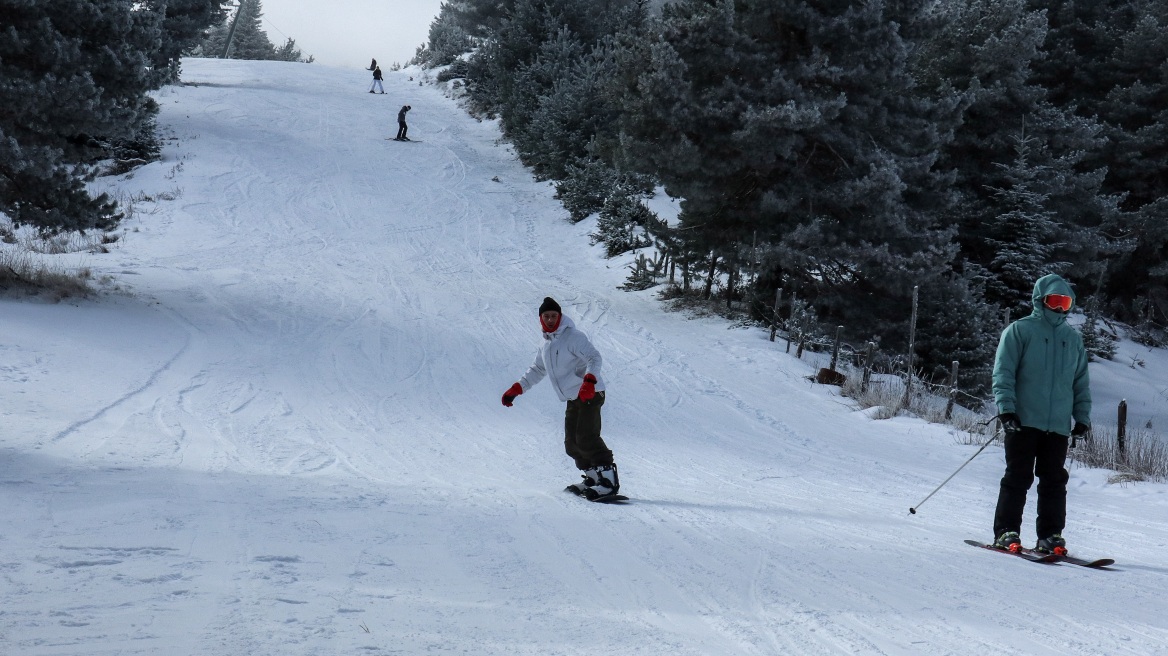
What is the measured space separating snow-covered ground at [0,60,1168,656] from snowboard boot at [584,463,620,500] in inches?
6.9

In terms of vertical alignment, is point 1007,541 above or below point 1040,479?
below

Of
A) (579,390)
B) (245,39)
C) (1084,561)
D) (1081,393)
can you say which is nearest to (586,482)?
(579,390)

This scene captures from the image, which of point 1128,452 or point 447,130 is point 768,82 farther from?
point 447,130

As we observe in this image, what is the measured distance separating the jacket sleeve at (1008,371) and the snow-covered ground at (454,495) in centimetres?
108

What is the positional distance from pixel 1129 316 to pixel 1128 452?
23.7 m

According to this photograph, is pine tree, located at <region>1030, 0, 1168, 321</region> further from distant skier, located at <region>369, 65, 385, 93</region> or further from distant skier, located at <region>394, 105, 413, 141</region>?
distant skier, located at <region>369, 65, 385, 93</region>

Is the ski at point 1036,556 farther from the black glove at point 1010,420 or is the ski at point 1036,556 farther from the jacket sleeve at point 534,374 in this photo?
the jacket sleeve at point 534,374

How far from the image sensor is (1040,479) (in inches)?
260

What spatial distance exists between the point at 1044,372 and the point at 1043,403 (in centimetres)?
22

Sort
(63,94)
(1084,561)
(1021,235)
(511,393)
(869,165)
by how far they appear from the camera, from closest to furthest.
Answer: (1084,561), (511,393), (63,94), (869,165), (1021,235)

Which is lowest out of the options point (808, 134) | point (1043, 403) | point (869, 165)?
point (1043, 403)

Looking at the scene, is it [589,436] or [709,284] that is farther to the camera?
[709,284]

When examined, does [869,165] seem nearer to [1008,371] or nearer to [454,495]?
[1008,371]

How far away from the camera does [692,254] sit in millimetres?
20906
